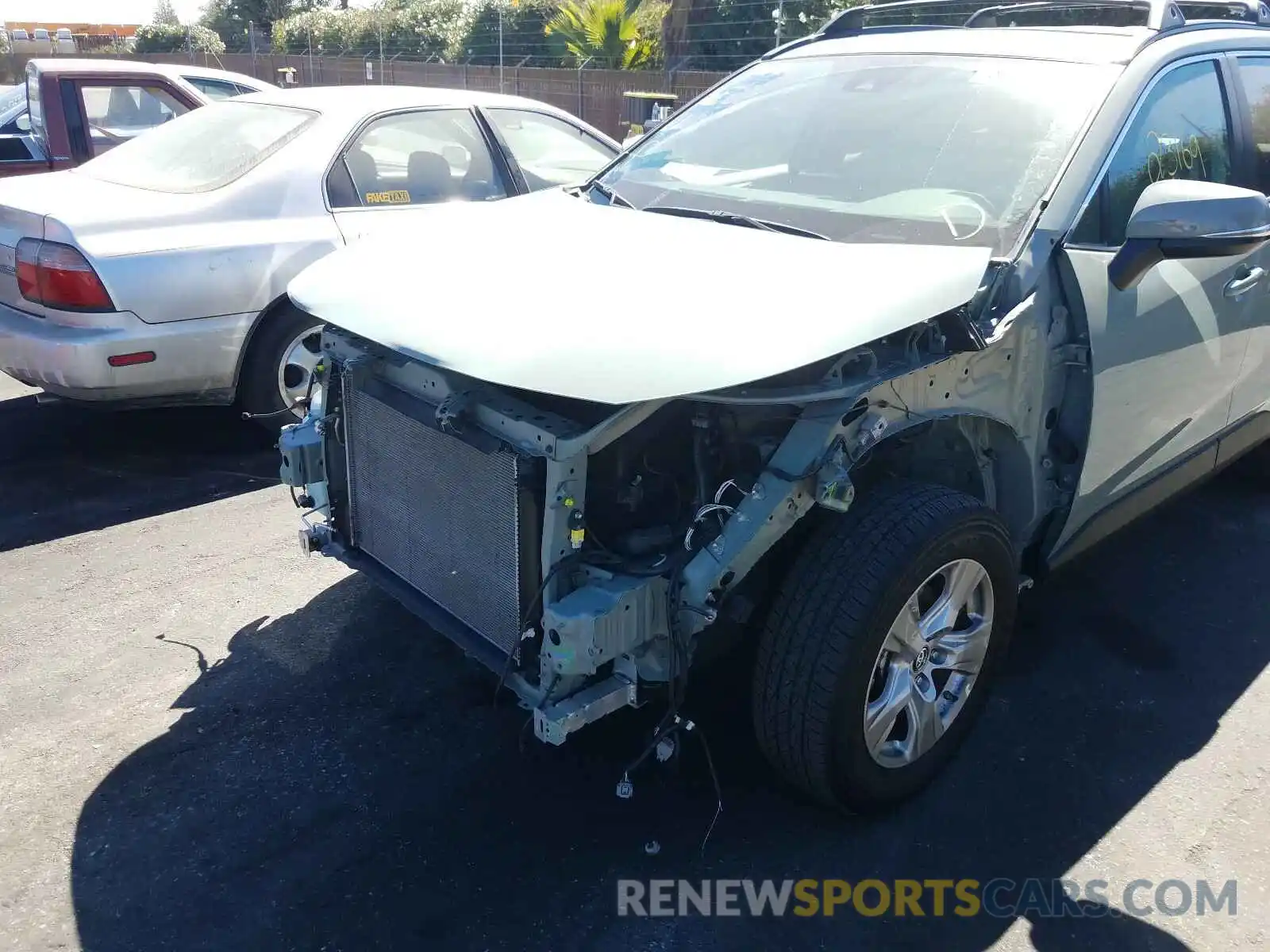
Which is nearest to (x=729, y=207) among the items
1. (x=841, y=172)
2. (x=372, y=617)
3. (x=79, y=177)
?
(x=841, y=172)

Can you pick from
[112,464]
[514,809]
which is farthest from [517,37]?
[514,809]

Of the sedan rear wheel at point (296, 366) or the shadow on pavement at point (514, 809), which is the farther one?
the sedan rear wheel at point (296, 366)

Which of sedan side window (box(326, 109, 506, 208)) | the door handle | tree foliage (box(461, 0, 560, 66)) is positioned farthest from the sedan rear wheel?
tree foliage (box(461, 0, 560, 66))

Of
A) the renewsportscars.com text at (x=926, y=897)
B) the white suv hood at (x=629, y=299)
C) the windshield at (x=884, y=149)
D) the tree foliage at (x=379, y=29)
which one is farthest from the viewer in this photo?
the tree foliage at (x=379, y=29)

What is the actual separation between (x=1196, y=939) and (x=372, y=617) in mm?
2734

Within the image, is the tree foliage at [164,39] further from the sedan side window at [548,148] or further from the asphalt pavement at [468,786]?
the asphalt pavement at [468,786]

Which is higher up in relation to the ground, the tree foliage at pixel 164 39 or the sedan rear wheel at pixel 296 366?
the tree foliage at pixel 164 39

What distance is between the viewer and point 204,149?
5.54 metres

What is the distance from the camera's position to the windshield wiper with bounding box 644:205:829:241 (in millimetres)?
3178

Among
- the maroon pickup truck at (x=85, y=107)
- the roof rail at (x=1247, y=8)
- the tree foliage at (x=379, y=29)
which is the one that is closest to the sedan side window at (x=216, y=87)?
the maroon pickup truck at (x=85, y=107)

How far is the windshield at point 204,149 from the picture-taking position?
17.4 ft

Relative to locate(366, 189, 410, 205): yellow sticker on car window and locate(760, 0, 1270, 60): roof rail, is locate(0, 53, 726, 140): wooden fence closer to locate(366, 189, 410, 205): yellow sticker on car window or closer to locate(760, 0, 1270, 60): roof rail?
locate(366, 189, 410, 205): yellow sticker on car window

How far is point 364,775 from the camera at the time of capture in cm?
306

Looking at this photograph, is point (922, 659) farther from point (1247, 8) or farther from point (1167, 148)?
point (1247, 8)
